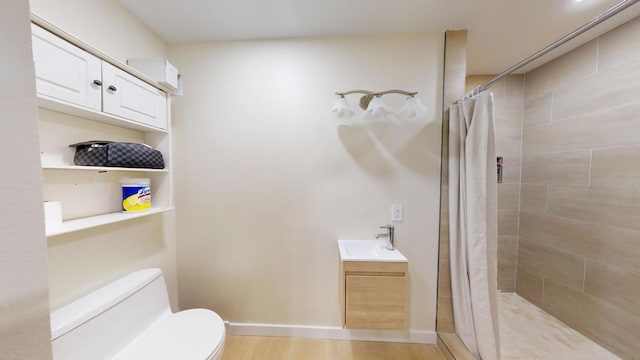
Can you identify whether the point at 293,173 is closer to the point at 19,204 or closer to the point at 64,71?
the point at 64,71

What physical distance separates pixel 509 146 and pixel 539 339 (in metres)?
1.75

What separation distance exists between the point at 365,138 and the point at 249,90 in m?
1.07

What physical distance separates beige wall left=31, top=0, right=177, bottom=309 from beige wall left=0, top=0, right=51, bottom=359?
1.15 metres

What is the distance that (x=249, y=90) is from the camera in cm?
188

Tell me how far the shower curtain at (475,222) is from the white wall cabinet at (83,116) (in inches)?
85.3

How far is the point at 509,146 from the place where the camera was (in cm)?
231

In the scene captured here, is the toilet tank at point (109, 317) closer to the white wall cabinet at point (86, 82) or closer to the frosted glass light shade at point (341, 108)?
the white wall cabinet at point (86, 82)

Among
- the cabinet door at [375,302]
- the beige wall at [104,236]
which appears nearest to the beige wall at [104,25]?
the beige wall at [104,236]

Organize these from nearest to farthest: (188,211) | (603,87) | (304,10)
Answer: (304,10) → (603,87) → (188,211)

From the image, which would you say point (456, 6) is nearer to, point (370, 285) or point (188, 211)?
point (370, 285)

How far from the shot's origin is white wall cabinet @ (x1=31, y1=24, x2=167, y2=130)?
952 millimetres

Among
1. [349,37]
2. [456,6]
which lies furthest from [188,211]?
[456,6]

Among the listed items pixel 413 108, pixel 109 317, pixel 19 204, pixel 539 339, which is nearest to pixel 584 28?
pixel 413 108

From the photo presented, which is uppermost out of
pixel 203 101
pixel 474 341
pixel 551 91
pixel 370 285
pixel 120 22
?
pixel 120 22
